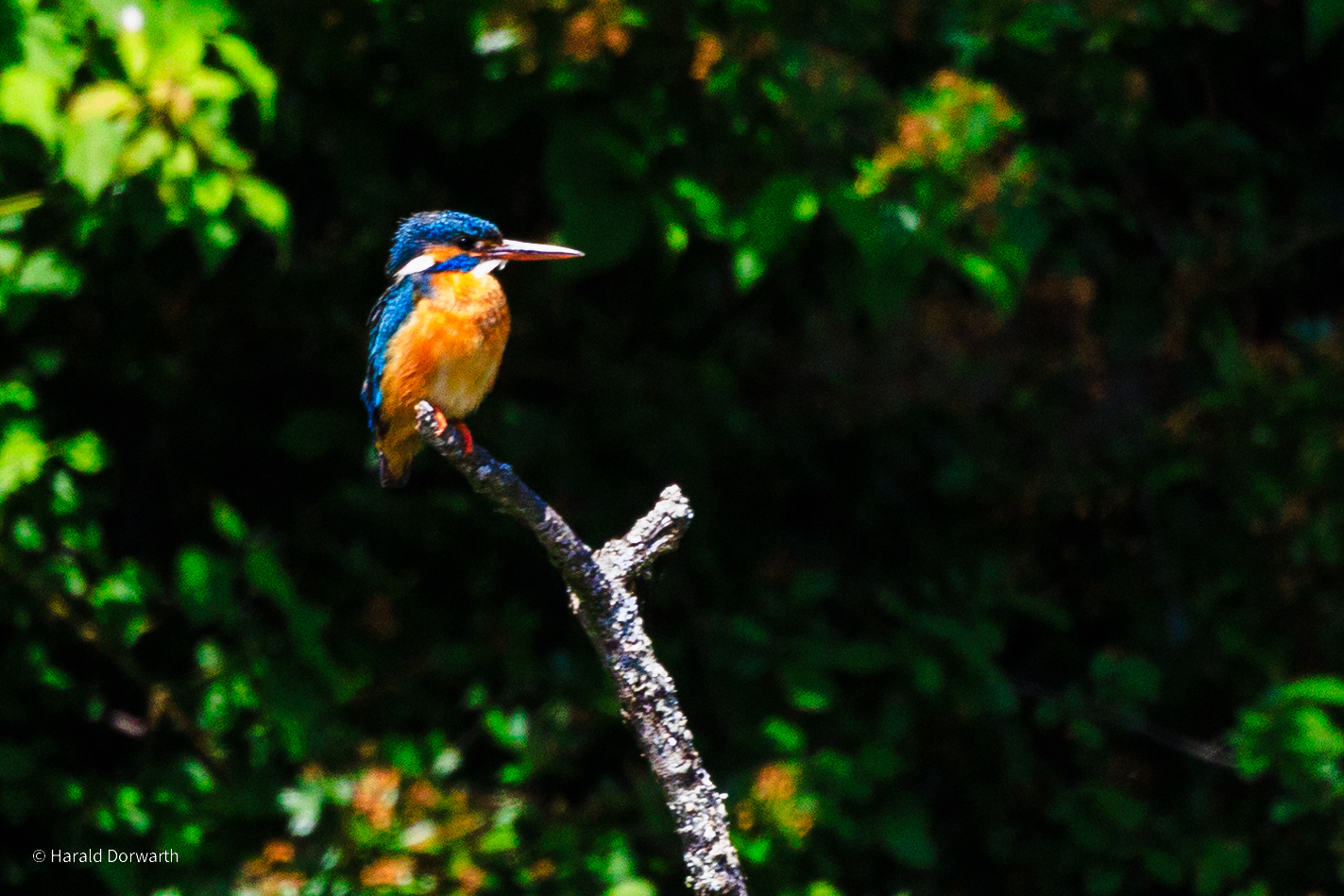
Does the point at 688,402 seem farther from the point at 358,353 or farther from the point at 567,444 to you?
the point at 358,353

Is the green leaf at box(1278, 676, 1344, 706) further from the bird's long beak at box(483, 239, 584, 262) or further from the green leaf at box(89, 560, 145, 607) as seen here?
the green leaf at box(89, 560, 145, 607)

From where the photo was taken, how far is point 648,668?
5.00 ft

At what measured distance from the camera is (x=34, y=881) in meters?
3.21

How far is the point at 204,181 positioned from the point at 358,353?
1008mm

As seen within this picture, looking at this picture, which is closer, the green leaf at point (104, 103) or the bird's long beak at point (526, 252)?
the green leaf at point (104, 103)

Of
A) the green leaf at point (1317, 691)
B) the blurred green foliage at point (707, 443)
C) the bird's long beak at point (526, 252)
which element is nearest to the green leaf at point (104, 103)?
the blurred green foliage at point (707, 443)

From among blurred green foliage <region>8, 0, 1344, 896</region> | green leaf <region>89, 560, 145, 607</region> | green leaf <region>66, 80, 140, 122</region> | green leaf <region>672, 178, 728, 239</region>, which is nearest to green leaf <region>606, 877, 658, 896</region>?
blurred green foliage <region>8, 0, 1344, 896</region>

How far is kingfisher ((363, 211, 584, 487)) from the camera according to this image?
7.38 ft

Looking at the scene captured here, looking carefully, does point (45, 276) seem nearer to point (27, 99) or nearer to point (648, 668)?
point (27, 99)

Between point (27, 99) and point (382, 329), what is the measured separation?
1.92 feet

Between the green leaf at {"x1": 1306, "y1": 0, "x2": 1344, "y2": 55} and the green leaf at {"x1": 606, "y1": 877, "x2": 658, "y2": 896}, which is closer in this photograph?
the green leaf at {"x1": 1306, "y1": 0, "x2": 1344, "y2": 55}

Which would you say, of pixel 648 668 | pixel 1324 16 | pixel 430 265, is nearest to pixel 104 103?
pixel 430 265

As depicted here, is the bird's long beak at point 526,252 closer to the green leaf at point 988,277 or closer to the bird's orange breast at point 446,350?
the bird's orange breast at point 446,350

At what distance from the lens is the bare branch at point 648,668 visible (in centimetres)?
153
